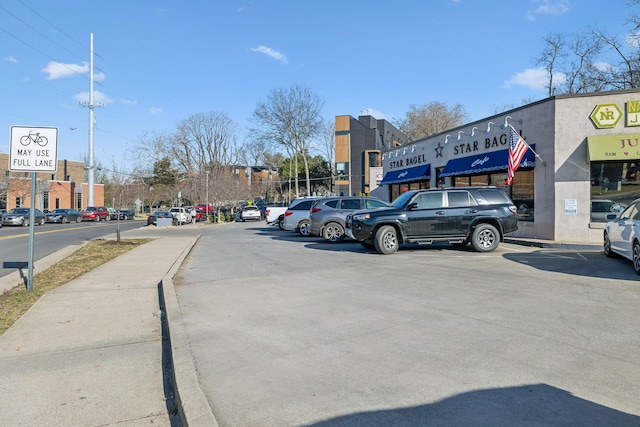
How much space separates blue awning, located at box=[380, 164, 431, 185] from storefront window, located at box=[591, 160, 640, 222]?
1002 centimetres

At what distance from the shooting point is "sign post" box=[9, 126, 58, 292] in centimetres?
848

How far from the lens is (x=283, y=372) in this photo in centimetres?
454

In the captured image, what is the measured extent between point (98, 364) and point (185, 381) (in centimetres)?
156

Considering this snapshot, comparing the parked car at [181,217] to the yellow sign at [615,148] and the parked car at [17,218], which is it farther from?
the yellow sign at [615,148]

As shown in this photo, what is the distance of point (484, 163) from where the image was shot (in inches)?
781

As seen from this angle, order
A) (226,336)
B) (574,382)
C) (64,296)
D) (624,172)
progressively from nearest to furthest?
(574,382), (226,336), (64,296), (624,172)

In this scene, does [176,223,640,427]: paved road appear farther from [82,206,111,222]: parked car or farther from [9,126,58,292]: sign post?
[82,206,111,222]: parked car

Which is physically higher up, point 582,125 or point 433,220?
point 582,125

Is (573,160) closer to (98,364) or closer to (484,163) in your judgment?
(484,163)

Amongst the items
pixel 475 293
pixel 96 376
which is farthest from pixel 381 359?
pixel 475 293

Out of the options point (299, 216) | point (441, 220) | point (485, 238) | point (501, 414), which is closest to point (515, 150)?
point (485, 238)

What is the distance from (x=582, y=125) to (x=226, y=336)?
1536cm

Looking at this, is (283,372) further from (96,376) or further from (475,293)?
(475,293)

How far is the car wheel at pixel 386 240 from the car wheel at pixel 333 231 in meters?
4.43
